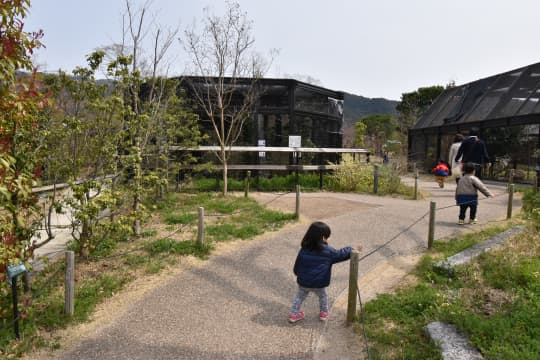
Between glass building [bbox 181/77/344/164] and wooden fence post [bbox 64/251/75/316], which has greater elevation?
glass building [bbox 181/77/344/164]

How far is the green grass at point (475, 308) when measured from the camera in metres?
3.14

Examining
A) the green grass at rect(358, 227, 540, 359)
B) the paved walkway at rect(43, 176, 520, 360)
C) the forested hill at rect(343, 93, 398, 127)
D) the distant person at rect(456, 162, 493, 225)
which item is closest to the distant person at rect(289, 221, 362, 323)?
the paved walkway at rect(43, 176, 520, 360)

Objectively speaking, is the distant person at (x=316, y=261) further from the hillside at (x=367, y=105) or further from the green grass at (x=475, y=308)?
the hillside at (x=367, y=105)

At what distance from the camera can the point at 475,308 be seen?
379cm

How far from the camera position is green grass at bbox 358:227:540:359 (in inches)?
124

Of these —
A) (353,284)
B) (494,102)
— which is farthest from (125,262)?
(494,102)

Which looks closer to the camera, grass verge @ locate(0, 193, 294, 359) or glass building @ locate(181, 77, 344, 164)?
grass verge @ locate(0, 193, 294, 359)

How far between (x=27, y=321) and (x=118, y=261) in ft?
6.48

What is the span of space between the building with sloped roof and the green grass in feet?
32.8

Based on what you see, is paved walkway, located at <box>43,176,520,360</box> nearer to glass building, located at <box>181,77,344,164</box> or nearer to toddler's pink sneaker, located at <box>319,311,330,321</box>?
toddler's pink sneaker, located at <box>319,311,330,321</box>

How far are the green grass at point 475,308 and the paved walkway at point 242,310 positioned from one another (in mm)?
440

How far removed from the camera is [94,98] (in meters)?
5.58

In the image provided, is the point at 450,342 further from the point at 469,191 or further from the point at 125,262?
the point at 469,191

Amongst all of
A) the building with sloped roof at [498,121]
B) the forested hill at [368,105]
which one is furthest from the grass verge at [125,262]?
the forested hill at [368,105]
